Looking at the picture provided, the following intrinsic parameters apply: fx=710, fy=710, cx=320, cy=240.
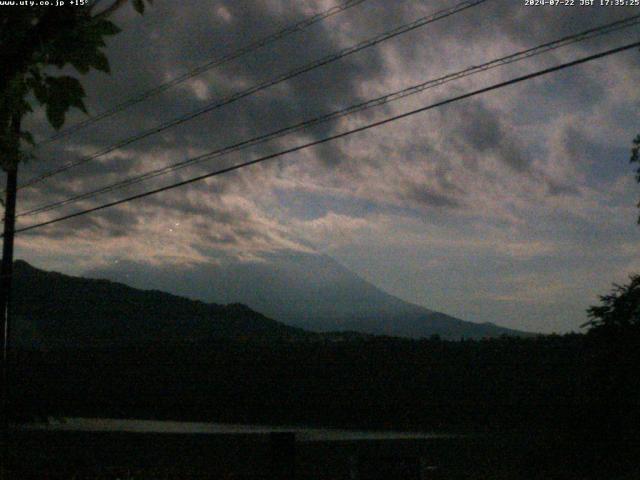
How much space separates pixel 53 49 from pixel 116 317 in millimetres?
132914

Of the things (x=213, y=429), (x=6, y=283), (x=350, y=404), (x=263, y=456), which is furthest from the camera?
(x=350, y=404)

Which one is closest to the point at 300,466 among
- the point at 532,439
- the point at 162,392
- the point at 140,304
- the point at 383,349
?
the point at 532,439

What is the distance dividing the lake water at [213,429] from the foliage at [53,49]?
3032cm

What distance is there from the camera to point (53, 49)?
16.5ft

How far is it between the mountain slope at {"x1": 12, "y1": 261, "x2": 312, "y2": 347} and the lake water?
73.5m

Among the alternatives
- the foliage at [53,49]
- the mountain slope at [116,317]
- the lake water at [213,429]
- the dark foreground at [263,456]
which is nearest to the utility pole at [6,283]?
the dark foreground at [263,456]

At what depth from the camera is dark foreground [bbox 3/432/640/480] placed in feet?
68.6

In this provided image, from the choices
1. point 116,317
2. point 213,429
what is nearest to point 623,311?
point 213,429

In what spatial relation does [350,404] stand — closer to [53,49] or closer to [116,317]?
[53,49]

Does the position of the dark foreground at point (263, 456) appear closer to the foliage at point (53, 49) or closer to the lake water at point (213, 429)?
the lake water at point (213, 429)

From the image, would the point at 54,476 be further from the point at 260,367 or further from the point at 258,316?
the point at 258,316

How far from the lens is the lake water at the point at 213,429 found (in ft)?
117

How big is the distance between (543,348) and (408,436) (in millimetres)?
19614

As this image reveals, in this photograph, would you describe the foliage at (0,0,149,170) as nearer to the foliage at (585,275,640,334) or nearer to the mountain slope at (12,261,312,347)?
the foliage at (585,275,640,334)
